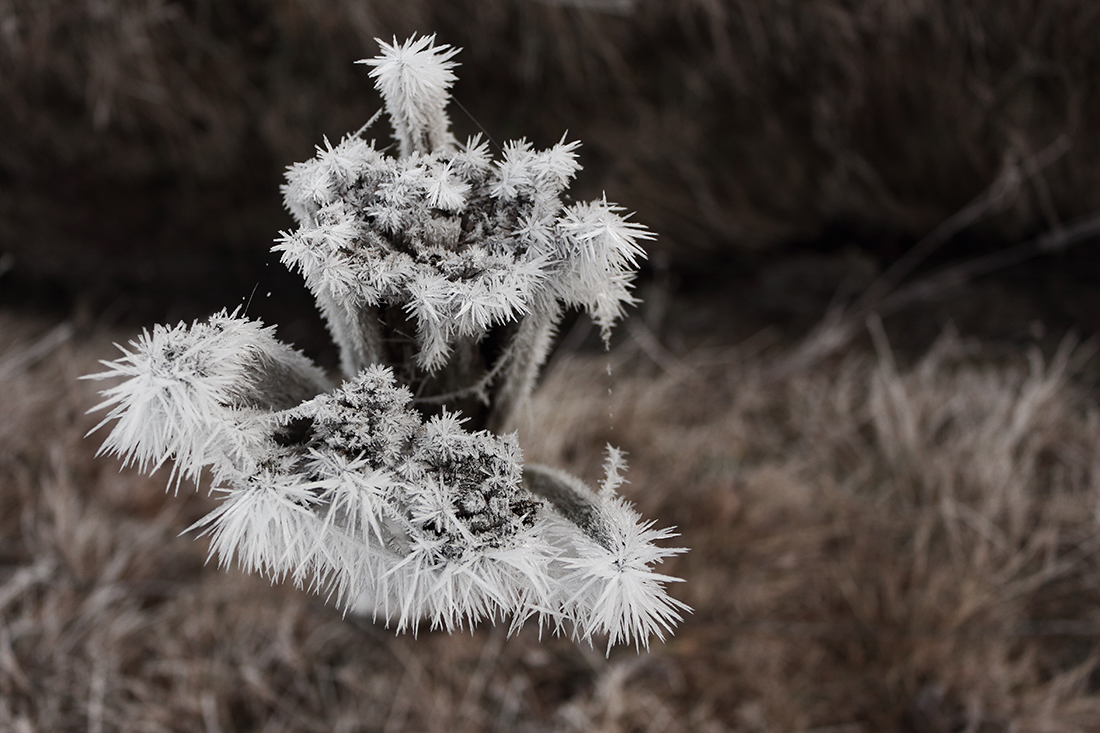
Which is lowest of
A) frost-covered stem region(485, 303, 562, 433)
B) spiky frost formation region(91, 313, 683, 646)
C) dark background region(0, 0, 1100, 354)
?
spiky frost formation region(91, 313, 683, 646)

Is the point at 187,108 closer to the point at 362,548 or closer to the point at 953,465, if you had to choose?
the point at 362,548

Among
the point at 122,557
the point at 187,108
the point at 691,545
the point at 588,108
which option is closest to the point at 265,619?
the point at 122,557

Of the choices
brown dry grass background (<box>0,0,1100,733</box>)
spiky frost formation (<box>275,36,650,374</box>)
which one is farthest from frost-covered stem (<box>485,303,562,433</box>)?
brown dry grass background (<box>0,0,1100,733</box>)

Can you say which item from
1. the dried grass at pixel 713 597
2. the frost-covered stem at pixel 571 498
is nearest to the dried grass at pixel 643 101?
the dried grass at pixel 713 597

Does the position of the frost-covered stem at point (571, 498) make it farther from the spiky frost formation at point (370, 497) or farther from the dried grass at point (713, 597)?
the dried grass at point (713, 597)

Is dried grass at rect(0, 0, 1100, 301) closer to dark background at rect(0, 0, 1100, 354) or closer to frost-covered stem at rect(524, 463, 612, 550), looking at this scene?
dark background at rect(0, 0, 1100, 354)

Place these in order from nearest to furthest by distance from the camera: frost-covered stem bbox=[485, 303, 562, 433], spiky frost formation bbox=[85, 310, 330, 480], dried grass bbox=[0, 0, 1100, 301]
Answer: spiky frost formation bbox=[85, 310, 330, 480], frost-covered stem bbox=[485, 303, 562, 433], dried grass bbox=[0, 0, 1100, 301]

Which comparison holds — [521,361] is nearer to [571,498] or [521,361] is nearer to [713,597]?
[571,498]
